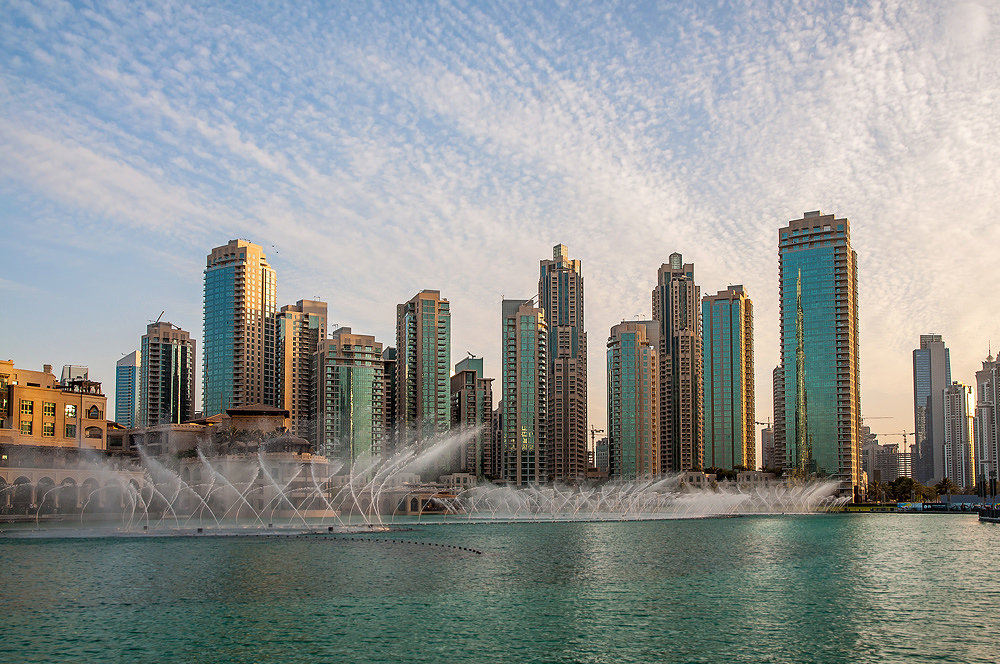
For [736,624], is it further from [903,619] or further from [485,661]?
[485,661]

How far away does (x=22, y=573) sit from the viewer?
58406 mm

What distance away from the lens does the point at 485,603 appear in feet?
157

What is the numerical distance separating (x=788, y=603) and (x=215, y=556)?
1687 inches

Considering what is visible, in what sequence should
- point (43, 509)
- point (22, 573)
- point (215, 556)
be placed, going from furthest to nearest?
point (43, 509) → point (215, 556) → point (22, 573)

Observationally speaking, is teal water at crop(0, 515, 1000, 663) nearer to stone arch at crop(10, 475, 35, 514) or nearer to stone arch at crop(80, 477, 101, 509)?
stone arch at crop(10, 475, 35, 514)

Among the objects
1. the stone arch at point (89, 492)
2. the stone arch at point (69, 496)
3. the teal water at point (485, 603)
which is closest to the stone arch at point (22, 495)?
the stone arch at point (69, 496)

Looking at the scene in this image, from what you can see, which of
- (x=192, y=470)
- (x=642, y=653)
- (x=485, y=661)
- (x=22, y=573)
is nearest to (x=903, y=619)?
(x=642, y=653)

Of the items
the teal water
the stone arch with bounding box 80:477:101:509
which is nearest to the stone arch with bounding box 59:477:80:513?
the stone arch with bounding box 80:477:101:509

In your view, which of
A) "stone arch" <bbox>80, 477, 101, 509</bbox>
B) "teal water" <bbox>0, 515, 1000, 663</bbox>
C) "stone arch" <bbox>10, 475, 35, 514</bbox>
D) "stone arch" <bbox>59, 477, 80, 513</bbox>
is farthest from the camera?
"stone arch" <bbox>80, 477, 101, 509</bbox>

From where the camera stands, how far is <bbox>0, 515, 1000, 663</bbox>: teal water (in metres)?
36.4

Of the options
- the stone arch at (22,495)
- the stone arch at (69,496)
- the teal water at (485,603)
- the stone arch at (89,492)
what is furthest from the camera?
the stone arch at (89,492)

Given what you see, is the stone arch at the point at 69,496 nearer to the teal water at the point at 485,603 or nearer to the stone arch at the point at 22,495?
the stone arch at the point at 22,495

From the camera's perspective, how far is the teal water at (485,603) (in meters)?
36.4

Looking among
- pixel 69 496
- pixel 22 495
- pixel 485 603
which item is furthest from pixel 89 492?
pixel 485 603
